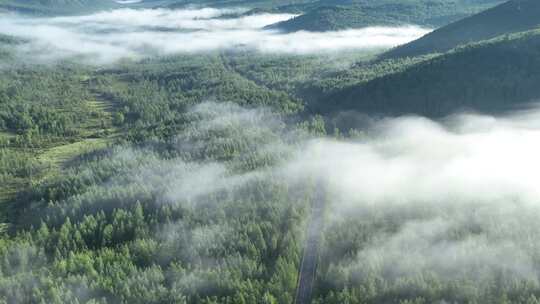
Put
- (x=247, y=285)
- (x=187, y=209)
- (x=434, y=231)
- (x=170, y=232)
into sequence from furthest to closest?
(x=187, y=209), (x=170, y=232), (x=434, y=231), (x=247, y=285)

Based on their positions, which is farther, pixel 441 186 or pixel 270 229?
pixel 441 186

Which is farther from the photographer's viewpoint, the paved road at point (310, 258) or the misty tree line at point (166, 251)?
the misty tree line at point (166, 251)

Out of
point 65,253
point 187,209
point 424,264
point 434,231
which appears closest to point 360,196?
point 434,231

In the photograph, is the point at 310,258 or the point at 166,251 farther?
the point at 166,251

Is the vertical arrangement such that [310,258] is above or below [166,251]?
below

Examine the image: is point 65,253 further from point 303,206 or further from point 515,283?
point 515,283

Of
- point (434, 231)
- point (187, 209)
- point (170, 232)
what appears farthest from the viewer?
point (187, 209)

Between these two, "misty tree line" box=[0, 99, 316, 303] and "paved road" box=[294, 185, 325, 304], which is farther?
"misty tree line" box=[0, 99, 316, 303]
